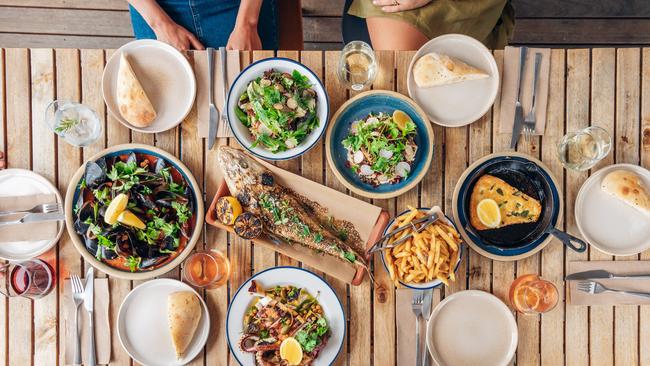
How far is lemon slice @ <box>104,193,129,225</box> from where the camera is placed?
5.78 feet

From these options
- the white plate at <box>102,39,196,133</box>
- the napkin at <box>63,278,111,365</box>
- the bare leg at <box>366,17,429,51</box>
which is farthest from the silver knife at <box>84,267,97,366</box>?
the bare leg at <box>366,17,429,51</box>

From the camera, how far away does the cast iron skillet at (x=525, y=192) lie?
6.15 feet

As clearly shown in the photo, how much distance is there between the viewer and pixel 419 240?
5.77 ft

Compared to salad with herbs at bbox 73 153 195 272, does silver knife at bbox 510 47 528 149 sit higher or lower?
higher

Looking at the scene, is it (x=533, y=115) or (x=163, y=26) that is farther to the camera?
(x=163, y=26)

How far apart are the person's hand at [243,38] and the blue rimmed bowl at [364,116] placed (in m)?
0.61

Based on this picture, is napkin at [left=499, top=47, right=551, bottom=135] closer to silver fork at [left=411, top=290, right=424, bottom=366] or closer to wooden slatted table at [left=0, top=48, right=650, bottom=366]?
wooden slatted table at [left=0, top=48, right=650, bottom=366]

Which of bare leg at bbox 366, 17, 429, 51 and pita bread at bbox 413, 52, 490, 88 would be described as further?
bare leg at bbox 366, 17, 429, 51

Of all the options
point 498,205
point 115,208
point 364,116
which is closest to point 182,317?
point 115,208

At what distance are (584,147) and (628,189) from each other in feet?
0.77

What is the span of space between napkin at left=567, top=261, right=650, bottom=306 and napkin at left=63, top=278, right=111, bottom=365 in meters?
1.98

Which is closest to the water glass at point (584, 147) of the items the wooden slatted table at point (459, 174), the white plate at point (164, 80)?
the wooden slatted table at point (459, 174)

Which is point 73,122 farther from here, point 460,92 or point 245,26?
point 460,92

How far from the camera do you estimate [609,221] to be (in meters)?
1.91
